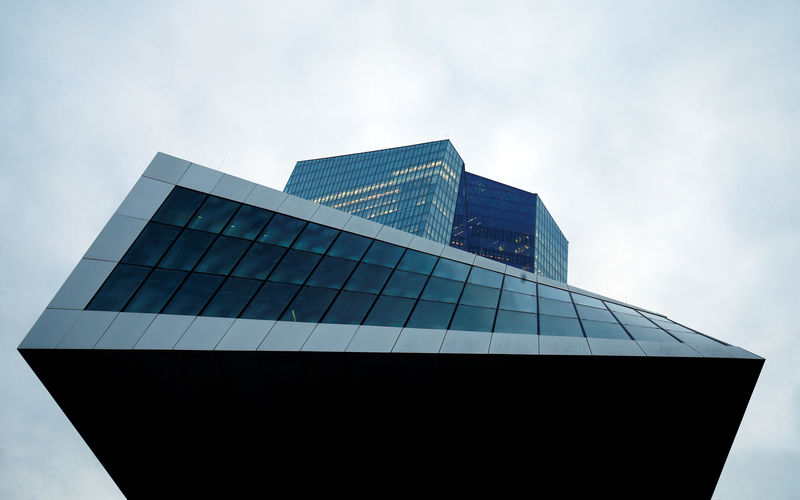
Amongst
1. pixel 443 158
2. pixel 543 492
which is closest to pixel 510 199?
pixel 443 158

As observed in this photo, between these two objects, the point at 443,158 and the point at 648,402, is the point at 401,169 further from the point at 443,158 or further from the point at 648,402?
the point at 648,402

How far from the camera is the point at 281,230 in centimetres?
1616

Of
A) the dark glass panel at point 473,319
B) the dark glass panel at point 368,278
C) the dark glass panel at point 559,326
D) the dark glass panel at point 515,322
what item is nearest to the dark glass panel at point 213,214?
the dark glass panel at point 368,278

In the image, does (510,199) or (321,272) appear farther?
(510,199)

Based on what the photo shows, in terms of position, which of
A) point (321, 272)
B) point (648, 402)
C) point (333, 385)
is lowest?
point (333, 385)

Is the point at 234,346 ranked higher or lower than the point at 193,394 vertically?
higher

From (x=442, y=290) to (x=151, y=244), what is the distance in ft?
32.2

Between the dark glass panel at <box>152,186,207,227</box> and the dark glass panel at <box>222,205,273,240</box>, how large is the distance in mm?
1417

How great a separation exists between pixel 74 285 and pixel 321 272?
7.35m

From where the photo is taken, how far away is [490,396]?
1299 centimetres

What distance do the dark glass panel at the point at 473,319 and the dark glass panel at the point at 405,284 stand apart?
161 centimetres

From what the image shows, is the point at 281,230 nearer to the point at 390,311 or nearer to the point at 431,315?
the point at 390,311

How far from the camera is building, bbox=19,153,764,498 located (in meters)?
12.5

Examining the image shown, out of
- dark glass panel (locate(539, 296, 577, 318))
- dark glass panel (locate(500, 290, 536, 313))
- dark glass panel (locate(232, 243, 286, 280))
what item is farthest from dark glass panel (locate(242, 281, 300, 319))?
dark glass panel (locate(539, 296, 577, 318))
